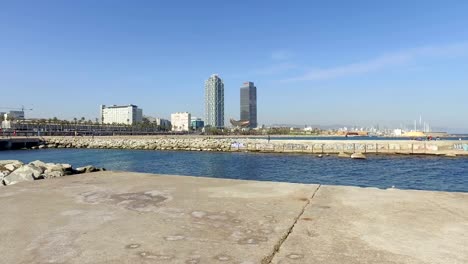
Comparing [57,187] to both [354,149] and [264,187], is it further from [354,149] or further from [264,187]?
[354,149]

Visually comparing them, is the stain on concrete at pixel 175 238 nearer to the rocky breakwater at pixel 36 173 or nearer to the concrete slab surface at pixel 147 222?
the concrete slab surface at pixel 147 222

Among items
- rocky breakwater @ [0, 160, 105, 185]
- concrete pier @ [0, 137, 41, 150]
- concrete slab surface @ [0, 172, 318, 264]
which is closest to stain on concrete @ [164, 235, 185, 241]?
concrete slab surface @ [0, 172, 318, 264]

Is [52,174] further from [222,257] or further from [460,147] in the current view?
[460,147]

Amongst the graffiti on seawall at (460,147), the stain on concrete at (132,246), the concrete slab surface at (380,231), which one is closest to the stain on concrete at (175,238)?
the stain on concrete at (132,246)

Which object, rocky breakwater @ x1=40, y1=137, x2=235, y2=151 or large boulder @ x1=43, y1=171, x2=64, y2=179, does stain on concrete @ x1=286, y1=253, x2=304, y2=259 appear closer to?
large boulder @ x1=43, y1=171, x2=64, y2=179

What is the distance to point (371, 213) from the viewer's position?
19.7 ft

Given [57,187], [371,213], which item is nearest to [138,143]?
[57,187]

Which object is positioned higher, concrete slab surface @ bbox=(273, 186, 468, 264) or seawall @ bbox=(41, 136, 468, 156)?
concrete slab surface @ bbox=(273, 186, 468, 264)

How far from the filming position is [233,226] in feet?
17.0

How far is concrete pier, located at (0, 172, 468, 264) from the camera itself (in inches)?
157

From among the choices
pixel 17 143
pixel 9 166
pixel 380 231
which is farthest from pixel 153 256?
pixel 17 143

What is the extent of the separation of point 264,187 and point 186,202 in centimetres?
272

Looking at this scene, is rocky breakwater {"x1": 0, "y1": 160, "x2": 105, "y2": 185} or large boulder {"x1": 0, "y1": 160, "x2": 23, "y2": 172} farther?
large boulder {"x1": 0, "y1": 160, "x2": 23, "y2": 172}

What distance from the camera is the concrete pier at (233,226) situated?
399cm
